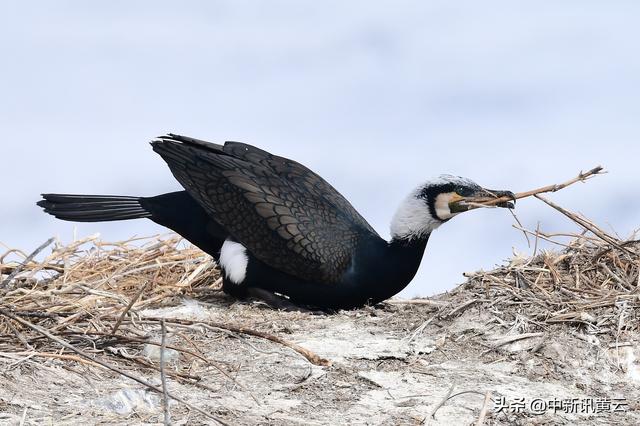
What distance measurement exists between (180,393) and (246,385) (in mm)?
356

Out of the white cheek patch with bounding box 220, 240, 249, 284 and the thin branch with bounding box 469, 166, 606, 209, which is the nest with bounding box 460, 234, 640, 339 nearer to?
the thin branch with bounding box 469, 166, 606, 209

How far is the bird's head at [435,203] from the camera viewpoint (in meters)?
6.95

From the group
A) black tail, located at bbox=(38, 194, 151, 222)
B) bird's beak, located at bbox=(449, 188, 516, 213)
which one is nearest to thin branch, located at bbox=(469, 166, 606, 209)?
bird's beak, located at bbox=(449, 188, 516, 213)

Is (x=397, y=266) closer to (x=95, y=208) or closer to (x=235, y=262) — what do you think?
(x=235, y=262)

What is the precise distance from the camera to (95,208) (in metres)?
7.64

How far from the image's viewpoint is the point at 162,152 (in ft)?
24.3

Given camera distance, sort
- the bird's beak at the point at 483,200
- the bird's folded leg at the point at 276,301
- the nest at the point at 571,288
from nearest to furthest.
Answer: the nest at the point at 571,288
the bird's beak at the point at 483,200
the bird's folded leg at the point at 276,301

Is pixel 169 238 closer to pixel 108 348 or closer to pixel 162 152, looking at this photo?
pixel 162 152

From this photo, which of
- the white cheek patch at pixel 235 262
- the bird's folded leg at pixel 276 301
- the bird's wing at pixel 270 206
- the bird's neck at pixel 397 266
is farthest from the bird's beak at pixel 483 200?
the white cheek patch at pixel 235 262

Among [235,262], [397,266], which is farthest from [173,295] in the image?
[397,266]

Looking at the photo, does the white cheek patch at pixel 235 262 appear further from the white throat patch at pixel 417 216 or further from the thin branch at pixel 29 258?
the thin branch at pixel 29 258

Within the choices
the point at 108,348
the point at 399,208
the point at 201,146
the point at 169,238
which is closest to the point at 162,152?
the point at 201,146

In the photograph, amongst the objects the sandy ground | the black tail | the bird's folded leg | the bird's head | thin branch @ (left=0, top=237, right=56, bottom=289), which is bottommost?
the sandy ground

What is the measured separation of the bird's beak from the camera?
6902 mm
